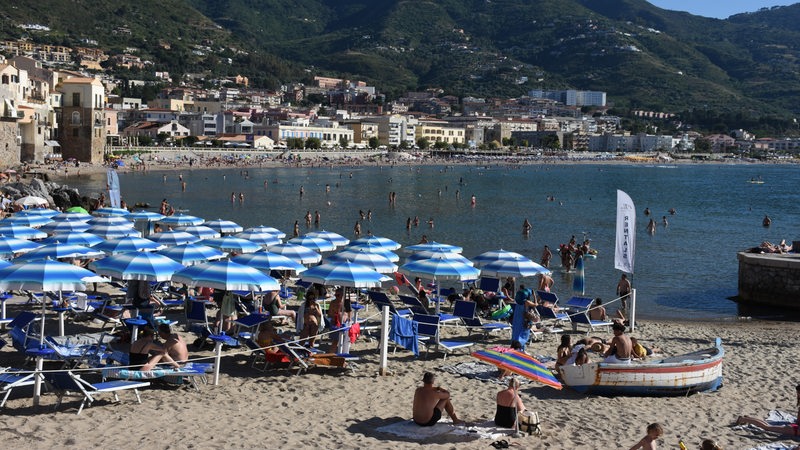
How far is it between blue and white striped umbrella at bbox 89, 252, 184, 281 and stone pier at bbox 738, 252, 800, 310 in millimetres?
12853

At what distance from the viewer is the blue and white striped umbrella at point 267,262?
11.8 metres

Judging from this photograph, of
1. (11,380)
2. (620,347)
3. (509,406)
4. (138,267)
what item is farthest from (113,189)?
(509,406)

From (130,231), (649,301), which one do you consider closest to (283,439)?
(130,231)

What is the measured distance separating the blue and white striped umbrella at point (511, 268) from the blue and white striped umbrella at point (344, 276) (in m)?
3.24

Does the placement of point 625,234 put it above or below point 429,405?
above

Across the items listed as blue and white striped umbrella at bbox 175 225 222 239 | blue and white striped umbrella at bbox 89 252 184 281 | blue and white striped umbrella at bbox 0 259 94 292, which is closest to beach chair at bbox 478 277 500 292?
blue and white striped umbrella at bbox 175 225 222 239

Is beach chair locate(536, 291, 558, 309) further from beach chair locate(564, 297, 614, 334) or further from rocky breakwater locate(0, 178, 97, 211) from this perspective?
rocky breakwater locate(0, 178, 97, 211)

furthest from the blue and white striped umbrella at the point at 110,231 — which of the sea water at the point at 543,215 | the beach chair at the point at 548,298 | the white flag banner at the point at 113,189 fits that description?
the sea water at the point at 543,215

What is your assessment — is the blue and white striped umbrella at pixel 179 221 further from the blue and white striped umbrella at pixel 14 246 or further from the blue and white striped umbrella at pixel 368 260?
the blue and white striped umbrella at pixel 368 260

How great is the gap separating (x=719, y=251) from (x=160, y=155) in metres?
63.9

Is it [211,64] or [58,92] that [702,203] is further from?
[211,64]

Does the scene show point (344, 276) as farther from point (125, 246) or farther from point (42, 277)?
point (125, 246)

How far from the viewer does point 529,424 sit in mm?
7457

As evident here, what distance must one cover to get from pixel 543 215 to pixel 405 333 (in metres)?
32.7
